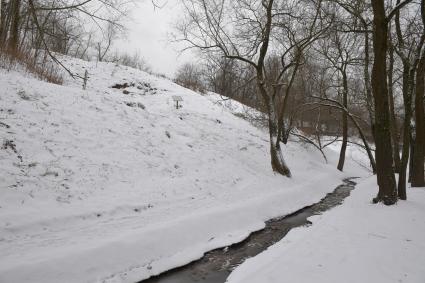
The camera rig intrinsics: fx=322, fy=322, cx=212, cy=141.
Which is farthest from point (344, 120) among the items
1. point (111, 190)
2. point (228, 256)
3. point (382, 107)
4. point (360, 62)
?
point (111, 190)

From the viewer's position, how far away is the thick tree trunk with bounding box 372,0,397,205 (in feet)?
28.2

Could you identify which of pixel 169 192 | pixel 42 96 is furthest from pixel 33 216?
pixel 42 96

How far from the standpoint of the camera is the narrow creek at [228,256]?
17.9ft

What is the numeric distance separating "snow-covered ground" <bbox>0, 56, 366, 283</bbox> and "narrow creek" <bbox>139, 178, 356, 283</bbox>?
0.60 feet

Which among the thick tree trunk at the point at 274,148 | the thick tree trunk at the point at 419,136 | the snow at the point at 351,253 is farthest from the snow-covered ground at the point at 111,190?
the thick tree trunk at the point at 419,136

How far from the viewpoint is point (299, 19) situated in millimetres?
12984

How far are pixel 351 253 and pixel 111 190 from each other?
16.7 feet

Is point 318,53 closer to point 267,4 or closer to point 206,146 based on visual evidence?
point 267,4

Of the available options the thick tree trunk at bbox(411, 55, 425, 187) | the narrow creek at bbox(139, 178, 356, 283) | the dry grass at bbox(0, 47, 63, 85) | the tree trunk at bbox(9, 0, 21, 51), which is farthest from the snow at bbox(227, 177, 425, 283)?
the tree trunk at bbox(9, 0, 21, 51)

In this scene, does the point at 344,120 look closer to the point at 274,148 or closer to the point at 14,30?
the point at 274,148

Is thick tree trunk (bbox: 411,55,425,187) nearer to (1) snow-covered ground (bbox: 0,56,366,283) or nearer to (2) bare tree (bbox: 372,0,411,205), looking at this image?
(2) bare tree (bbox: 372,0,411,205)

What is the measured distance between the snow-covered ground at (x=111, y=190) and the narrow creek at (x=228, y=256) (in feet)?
0.60

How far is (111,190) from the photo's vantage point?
732cm

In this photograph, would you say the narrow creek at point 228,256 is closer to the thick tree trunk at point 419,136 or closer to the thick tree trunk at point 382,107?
the thick tree trunk at point 382,107
